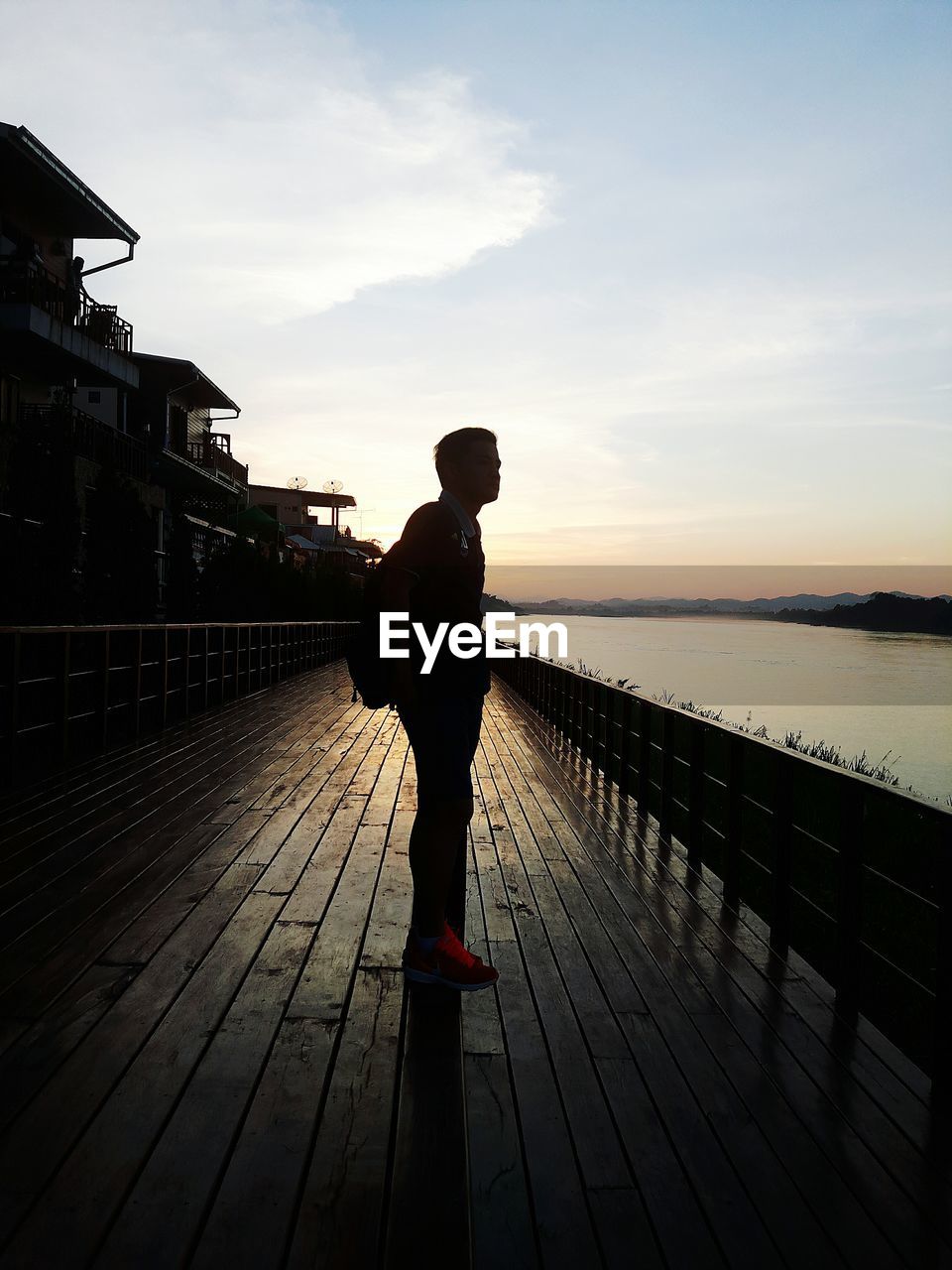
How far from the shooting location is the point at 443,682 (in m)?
3.21

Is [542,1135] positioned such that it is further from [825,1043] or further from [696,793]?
[696,793]

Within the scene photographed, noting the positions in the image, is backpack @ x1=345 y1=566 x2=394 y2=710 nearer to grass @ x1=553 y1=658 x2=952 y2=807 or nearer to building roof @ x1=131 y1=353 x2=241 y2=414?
grass @ x1=553 y1=658 x2=952 y2=807

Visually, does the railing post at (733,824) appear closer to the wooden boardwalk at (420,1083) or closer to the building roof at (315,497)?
the wooden boardwalk at (420,1083)

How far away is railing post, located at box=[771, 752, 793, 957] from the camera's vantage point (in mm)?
3943

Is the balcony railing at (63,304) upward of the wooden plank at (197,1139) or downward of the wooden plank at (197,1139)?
upward

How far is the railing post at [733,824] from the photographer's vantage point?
459 cm

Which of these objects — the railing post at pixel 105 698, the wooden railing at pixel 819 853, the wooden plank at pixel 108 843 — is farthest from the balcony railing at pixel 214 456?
the wooden plank at pixel 108 843

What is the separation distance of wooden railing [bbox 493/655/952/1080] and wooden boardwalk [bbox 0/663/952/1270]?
10.0 inches

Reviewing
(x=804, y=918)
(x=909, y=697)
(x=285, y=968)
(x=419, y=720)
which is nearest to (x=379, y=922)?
(x=285, y=968)

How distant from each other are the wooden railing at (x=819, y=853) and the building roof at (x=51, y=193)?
13.5 meters

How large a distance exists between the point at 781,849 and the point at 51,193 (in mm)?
21605

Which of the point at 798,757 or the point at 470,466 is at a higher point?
the point at 470,466

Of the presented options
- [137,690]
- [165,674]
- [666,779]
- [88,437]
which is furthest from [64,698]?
[88,437]

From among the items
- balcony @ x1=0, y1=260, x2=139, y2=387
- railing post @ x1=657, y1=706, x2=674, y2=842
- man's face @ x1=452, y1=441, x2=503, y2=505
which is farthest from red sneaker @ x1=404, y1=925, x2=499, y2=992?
balcony @ x1=0, y1=260, x2=139, y2=387
